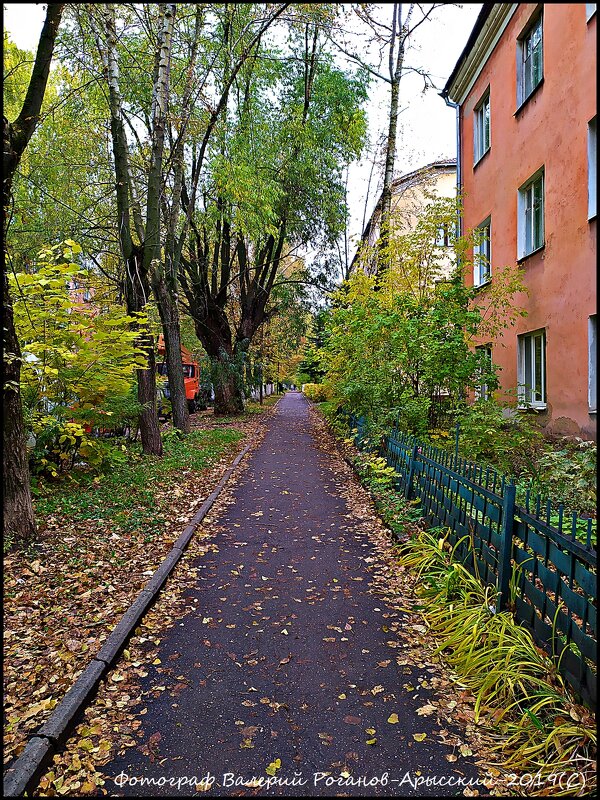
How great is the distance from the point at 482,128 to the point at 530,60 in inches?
133

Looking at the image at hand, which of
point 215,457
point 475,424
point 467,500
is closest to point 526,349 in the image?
point 475,424

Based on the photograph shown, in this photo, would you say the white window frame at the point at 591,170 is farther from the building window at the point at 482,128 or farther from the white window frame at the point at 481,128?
the building window at the point at 482,128

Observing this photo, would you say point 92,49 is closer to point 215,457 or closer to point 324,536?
point 215,457

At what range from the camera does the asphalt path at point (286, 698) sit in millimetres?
2705

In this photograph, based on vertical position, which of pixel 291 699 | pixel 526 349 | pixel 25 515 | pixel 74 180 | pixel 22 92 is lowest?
pixel 291 699

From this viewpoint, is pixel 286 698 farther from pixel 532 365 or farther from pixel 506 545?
pixel 532 365

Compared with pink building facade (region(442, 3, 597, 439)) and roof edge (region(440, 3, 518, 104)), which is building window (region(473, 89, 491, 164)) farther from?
roof edge (region(440, 3, 518, 104))

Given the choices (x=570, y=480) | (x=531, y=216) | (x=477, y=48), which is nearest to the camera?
(x=570, y=480)

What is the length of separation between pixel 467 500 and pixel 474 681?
1.70m

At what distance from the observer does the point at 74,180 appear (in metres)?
12.8

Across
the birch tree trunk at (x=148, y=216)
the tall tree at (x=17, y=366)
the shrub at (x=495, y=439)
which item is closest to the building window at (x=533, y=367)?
the shrub at (x=495, y=439)

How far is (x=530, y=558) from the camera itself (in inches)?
141

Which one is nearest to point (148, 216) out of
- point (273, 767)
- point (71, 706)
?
point (71, 706)

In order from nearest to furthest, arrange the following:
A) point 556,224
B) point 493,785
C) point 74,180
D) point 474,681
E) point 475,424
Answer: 1. point 493,785
2. point 474,681
3. point 475,424
4. point 556,224
5. point 74,180
